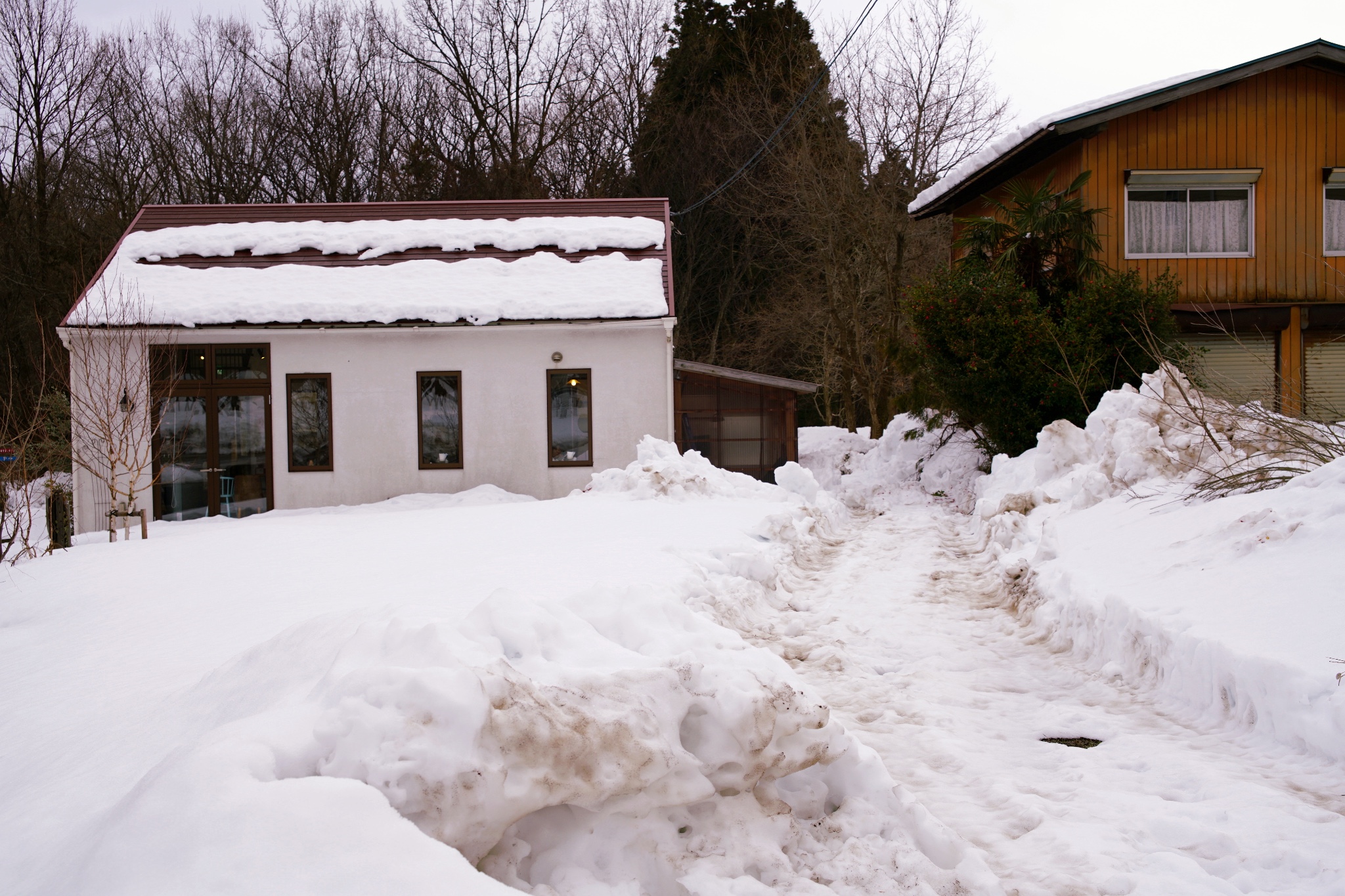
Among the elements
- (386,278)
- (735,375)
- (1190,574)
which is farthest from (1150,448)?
(386,278)

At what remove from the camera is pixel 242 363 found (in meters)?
15.1

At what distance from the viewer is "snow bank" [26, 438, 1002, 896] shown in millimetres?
2406

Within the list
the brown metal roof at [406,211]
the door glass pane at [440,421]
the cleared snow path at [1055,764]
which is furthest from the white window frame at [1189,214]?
the door glass pane at [440,421]

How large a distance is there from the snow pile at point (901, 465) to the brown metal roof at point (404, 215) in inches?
231

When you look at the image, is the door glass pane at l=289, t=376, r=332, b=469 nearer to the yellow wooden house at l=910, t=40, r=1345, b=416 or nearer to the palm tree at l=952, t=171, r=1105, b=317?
the palm tree at l=952, t=171, r=1105, b=317

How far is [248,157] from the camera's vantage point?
3075cm

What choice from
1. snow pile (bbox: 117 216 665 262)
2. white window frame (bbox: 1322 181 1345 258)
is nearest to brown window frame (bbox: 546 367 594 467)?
snow pile (bbox: 117 216 665 262)

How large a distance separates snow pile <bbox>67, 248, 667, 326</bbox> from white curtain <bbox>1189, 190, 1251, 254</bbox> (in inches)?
373

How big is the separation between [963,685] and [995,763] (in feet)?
3.96

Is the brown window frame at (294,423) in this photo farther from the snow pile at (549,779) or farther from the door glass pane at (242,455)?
the snow pile at (549,779)

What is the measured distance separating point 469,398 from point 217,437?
424cm

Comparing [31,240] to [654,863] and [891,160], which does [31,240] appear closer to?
[891,160]

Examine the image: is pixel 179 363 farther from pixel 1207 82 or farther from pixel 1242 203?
pixel 1242 203

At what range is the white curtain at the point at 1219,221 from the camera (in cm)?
1574
